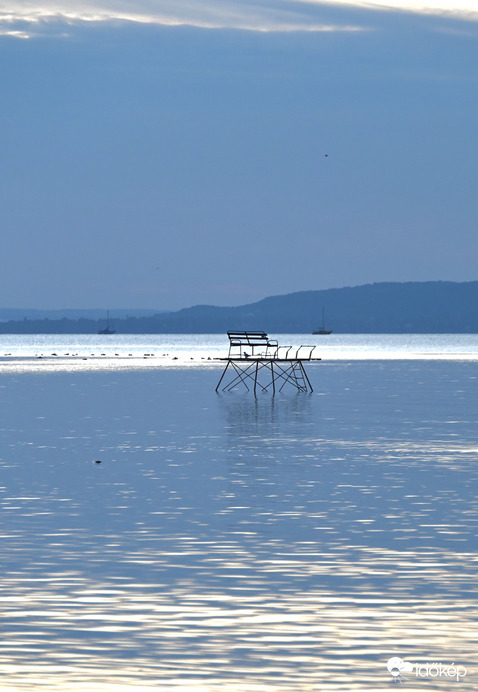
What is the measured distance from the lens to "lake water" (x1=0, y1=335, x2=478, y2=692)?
1191cm

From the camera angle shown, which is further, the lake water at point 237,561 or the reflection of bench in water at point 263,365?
the reflection of bench in water at point 263,365

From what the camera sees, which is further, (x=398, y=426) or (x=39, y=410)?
(x=39, y=410)

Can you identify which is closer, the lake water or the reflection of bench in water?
the lake water

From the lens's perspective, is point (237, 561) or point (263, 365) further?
point (263, 365)

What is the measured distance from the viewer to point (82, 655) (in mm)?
12195

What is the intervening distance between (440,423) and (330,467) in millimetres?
15243

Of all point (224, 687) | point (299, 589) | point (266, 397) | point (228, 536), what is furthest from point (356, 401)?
point (224, 687)

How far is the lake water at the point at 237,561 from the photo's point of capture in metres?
11.9

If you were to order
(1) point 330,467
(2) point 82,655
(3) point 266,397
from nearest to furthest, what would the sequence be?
1. (2) point 82,655
2. (1) point 330,467
3. (3) point 266,397

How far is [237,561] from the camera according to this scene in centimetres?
1725

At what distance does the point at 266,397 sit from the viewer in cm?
6988

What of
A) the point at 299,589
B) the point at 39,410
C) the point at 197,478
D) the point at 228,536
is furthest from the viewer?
the point at 39,410

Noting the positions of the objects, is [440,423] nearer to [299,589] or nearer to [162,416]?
[162,416]

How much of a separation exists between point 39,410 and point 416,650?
41939 mm
